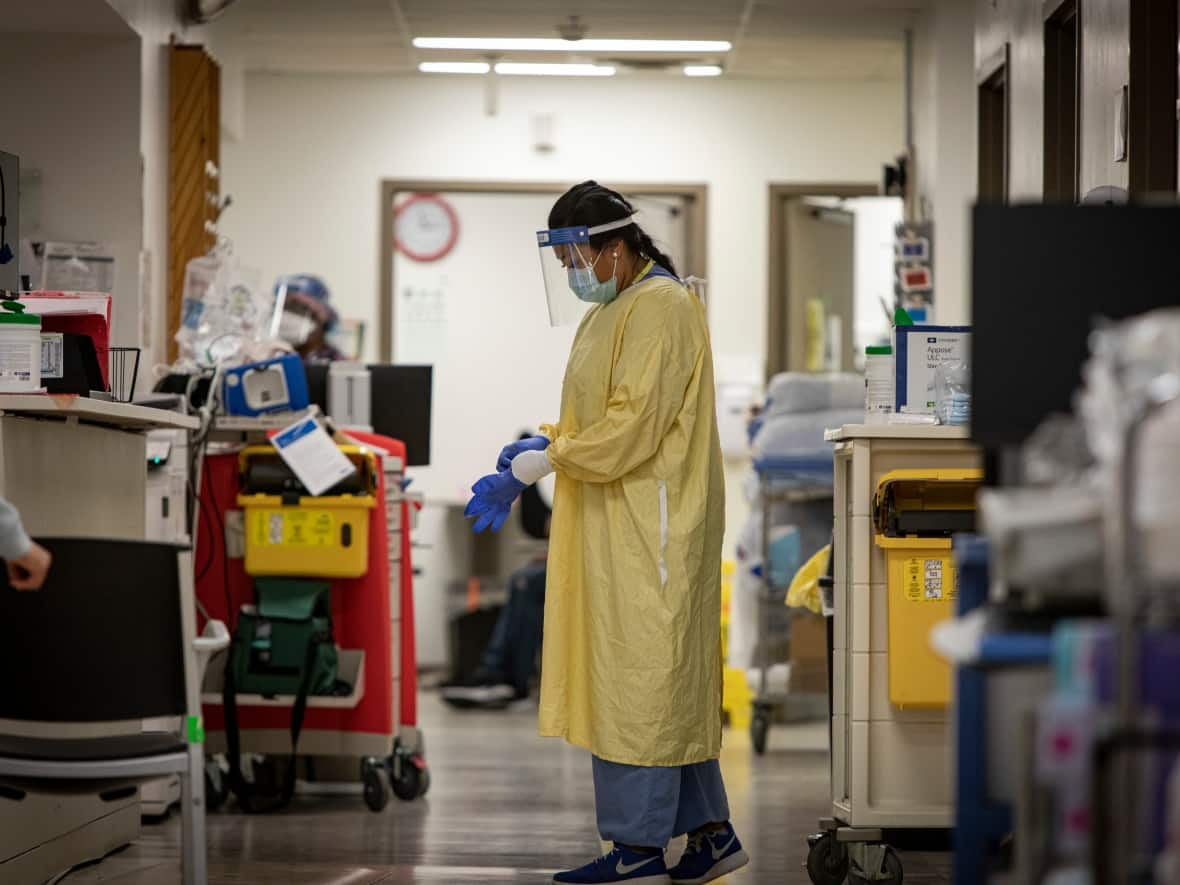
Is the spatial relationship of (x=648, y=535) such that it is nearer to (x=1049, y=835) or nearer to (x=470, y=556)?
(x=1049, y=835)

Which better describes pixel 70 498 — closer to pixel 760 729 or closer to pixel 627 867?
pixel 627 867

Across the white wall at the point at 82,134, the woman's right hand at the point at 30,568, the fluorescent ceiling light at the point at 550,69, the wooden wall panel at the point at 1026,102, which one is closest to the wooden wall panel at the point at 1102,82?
the wooden wall panel at the point at 1026,102

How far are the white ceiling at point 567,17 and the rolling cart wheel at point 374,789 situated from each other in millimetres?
3158

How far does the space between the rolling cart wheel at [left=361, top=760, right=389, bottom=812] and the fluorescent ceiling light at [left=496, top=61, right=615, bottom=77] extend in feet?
12.6

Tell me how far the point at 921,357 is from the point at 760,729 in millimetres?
2341

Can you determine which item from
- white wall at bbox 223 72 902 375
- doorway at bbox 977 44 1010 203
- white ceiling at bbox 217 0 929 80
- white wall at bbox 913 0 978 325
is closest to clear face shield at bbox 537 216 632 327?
doorway at bbox 977 44 1010 203

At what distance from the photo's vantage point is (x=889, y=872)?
3.17 meters

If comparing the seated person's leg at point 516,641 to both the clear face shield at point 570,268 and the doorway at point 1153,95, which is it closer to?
the clear face shield at point 570,268

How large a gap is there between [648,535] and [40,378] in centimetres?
125

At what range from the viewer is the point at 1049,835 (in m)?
1.61

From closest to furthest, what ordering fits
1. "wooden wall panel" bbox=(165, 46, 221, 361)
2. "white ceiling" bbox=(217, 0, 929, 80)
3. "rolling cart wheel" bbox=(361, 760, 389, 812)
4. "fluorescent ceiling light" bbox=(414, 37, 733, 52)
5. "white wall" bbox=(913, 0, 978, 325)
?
1. "rolling cart wheel" bbox=(361, 760, 389, 812)
2. "wooden wall panel" bbox=(165, 46, 221, 361)
3. "white wall" bbox=(913, 0, 978, 325)
4. "white ceiling" bbox=(217, 0, 929, 80)
5. "fluorescent ceiling light" bbox=(414, 37, 733, 52)

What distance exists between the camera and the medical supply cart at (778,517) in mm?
5457

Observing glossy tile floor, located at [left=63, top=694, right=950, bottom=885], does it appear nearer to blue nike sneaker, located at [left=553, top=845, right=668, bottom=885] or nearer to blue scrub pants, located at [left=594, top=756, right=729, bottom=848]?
blue nike sneaker, located at [left=553, top=845, right=668, bottom=885]

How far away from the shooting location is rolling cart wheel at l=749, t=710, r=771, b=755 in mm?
5449
